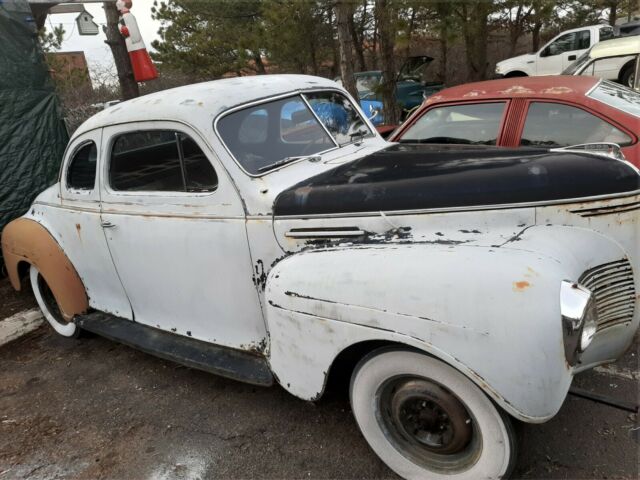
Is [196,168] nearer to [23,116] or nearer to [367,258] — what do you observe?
[367,258]

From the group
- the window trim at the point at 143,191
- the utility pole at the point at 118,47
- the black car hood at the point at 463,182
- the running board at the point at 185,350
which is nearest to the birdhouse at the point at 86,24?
the utility pole at the point at 118,47

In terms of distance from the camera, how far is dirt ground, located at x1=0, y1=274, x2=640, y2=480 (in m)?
2.39

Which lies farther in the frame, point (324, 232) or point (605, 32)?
point (605, 32)

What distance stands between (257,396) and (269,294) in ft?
3.33

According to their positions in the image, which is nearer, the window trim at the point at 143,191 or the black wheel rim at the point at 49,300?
the window trim at the point at 143,191

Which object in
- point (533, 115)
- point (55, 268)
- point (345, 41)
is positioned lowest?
point (55, 268)

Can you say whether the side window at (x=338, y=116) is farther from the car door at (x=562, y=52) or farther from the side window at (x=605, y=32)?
the side window at (x=605, y=32)

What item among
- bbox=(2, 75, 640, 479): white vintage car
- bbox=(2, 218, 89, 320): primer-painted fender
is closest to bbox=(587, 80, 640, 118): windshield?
bbox=(2, 75, 640, 479): white vintage car

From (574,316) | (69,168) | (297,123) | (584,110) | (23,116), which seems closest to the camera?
(574,316)

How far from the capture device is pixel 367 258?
7.15 feet

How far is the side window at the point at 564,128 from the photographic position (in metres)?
4.15

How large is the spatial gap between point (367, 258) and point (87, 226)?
7.62 ft

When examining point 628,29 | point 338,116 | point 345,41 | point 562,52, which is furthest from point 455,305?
point 562,52

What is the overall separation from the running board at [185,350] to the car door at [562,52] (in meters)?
13.7
